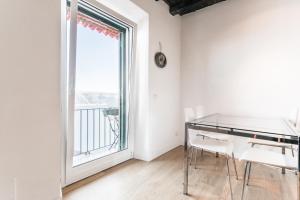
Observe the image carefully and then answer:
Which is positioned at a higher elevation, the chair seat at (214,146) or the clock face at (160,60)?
the clock face at (160,60)

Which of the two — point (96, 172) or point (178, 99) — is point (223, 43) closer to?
point (178, 99)

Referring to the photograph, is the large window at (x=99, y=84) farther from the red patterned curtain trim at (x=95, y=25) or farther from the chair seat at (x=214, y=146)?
the chair seat at (x=214, y=146)

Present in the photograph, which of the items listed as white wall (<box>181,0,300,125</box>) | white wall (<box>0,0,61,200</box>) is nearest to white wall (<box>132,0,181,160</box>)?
white wall (<box>181,0,300,125</box>)

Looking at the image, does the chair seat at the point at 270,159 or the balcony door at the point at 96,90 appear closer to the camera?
the chair seat at the point at 270,159

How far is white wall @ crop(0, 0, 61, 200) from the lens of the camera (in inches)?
54.6

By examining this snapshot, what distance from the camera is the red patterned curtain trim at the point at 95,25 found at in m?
2.26

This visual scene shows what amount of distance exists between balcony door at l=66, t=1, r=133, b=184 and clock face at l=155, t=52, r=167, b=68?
0.50 meters

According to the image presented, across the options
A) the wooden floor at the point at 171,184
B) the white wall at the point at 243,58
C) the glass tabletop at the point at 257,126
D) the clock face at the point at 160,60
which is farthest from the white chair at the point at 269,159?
the clock face at the point at 160,60

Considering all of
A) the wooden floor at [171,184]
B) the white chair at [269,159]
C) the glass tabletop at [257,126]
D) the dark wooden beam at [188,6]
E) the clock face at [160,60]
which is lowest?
the wooden floor at [171,184]

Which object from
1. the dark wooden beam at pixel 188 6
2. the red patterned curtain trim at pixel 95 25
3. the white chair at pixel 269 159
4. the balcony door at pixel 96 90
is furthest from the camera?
the dark wooden beam at pixel 188 6

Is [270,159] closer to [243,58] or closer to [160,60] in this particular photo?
[243,58]

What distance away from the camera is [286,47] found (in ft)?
9.29

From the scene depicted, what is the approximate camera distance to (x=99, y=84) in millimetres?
2543

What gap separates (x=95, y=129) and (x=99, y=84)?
0.64 metres
